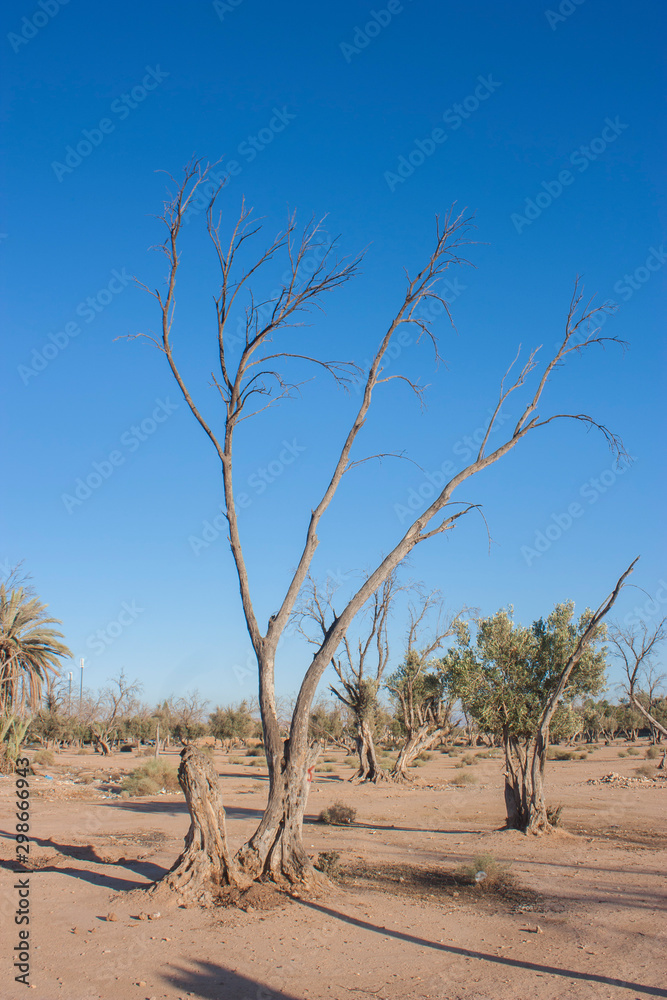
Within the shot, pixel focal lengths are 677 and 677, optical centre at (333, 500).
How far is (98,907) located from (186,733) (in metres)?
49.0

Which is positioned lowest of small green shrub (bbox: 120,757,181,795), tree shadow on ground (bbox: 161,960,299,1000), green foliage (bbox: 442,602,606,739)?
small green shrub (bbox: 120,757,181,795)

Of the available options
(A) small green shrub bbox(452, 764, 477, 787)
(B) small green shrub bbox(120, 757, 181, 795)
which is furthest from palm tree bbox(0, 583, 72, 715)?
(A) small green shrub bbox(452, 764, 477, 787)

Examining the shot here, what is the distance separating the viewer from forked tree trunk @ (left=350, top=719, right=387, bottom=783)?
2950 centimetres

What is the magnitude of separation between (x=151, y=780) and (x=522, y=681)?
17.4m

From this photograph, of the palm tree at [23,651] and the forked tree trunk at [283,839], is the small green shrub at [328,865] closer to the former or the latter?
the forked tree trunk at [283,839]

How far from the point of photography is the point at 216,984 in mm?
6387

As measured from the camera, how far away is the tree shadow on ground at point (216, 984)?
6148 mm

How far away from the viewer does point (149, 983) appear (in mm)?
6398

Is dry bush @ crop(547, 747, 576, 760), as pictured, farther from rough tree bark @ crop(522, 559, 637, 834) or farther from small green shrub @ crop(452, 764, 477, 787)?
rough tree bark @ crop(522, 559, 637, 834)

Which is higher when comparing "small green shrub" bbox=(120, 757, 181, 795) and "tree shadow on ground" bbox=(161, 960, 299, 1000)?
"tree shadow on ground" bbox=(161, 960, 299, 1000)

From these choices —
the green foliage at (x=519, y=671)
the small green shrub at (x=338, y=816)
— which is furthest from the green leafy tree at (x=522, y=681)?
the small green shrub at (x=338, y=816)

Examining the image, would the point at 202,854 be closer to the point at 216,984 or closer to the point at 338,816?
the point at 216,984

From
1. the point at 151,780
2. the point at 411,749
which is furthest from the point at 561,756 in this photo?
the point at 151,780

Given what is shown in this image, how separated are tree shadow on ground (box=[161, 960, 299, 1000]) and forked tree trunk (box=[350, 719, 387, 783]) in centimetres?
A: 2312
